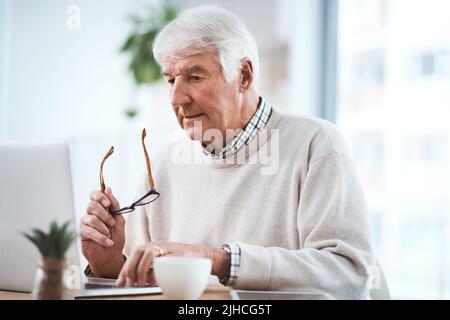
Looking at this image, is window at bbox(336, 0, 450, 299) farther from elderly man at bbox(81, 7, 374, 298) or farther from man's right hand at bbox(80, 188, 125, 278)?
man's right hand at bbox(80, 188, 125, 278)

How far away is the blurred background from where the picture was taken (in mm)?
3229

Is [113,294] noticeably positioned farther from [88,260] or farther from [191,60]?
[191,60]

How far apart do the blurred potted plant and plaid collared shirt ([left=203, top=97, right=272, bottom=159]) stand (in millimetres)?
2123

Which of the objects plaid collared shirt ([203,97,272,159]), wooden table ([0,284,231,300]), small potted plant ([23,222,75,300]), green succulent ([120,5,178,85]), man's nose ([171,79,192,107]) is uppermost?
green succulent ([120,5,178,85])

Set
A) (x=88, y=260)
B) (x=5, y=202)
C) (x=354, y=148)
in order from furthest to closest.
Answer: (x=354, y=148) → (x=88, y=260) → (x=5, y=202)

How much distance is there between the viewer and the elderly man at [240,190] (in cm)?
110

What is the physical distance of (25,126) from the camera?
3281 millimetres

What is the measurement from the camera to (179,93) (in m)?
1.37

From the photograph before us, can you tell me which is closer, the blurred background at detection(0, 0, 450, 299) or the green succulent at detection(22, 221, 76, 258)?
the green succulent at detection(22, 221, 76, 258)

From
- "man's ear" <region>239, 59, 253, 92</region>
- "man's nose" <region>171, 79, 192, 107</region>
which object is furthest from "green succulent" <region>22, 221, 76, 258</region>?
"man's ear" <region>239, 59, 253, 92</region>

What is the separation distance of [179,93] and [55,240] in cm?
64

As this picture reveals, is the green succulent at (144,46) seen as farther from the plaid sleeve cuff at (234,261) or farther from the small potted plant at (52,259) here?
the small potted plant at (52,259)
